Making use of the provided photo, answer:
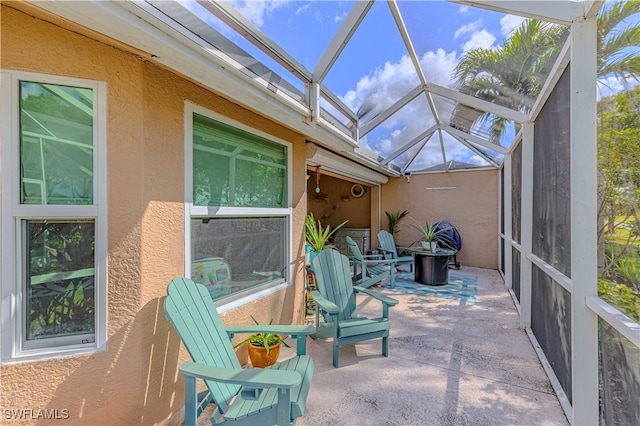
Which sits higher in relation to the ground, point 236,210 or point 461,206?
point 461,206

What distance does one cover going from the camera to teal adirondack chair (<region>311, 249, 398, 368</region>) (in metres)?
2.58

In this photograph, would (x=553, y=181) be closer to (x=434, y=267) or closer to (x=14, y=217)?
(x=434, y=267)

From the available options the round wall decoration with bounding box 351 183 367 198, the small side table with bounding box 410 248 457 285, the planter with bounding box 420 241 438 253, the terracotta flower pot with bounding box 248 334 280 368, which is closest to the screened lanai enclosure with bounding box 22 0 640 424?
the terracotta flower pot with bounding box 248 334 280 368

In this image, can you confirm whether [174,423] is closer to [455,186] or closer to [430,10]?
[430,10]

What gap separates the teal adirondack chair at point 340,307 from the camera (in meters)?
2.58

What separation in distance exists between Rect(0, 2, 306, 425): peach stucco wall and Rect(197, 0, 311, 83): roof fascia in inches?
20.5

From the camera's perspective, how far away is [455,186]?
742 centimetres

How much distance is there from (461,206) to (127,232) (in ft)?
25.2

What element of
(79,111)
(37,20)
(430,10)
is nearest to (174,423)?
(79,111)

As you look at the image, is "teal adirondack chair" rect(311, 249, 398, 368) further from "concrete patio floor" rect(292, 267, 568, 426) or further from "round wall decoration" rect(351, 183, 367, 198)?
"round wall decoration" rect(351, 183, 367, 198)

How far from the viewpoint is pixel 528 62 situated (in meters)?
2.51

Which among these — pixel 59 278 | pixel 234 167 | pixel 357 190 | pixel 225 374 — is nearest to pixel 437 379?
pixel 225 374

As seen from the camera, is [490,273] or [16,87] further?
[490,273]

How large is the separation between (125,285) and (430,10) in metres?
3.35
